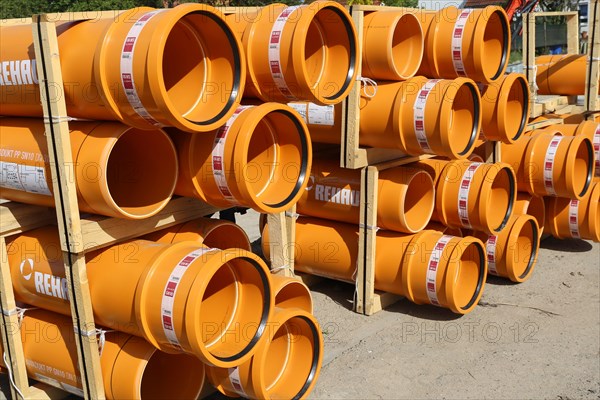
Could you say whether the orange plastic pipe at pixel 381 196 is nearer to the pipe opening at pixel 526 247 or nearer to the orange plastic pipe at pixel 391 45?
the orange plastic pipe at pixel 391 45

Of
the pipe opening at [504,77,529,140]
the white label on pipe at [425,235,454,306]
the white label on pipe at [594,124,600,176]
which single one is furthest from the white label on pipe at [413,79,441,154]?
the white label on pipe at [594,124,600,176]

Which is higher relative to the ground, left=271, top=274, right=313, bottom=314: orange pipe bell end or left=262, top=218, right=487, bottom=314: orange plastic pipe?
left=271, top=274, right=313, bottom=314: orange pipe bell end

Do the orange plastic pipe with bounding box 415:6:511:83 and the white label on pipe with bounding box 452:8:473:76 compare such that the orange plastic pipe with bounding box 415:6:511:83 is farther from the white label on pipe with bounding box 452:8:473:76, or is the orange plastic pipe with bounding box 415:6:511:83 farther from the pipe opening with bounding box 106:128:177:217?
the pipe opening with bounding box 106:128:177:217

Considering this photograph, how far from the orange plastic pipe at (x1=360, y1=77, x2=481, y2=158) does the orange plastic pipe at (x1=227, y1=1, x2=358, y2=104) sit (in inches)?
41.2

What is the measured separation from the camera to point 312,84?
4.10m

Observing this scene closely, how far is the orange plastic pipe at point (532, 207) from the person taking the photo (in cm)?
691

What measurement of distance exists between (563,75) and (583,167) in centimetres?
183

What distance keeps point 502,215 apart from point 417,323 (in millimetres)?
1452

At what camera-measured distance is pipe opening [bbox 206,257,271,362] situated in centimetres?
358

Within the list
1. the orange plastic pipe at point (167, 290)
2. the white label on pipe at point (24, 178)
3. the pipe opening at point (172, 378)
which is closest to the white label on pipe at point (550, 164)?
the orange plastic pipe at point (167, 290)

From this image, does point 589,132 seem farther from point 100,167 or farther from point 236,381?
point 100,167

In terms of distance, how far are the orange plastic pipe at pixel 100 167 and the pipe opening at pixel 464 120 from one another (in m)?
2.53

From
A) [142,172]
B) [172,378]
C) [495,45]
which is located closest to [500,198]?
[495,45]

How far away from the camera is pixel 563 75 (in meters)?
8.35
